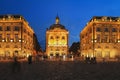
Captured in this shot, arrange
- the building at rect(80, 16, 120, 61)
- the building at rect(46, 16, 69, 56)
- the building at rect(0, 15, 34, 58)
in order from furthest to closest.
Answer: the building at rect(46, 16, 69, 56) < the building at rect(80, 16, 120, 61) < the building at rect(0, 15, 34, 58)

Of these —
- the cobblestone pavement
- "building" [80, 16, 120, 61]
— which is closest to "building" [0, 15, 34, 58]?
"building" [80, 16, 120, 61]

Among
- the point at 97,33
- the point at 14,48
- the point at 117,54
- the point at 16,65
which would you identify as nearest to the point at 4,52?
the point at 14,48

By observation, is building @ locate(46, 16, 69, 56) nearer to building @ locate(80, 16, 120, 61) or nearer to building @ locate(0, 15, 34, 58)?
building @ locate(80, 16, 120, 61)

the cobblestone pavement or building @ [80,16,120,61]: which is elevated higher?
building @ [80,16,120,61]

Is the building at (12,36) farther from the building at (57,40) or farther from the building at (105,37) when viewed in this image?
the building at (57,40)

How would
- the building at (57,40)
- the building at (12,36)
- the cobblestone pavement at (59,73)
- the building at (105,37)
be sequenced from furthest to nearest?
the building at (57,40) < the building at (105,37) < the building at (12,36) < the cobblestone pavement at (59,73)

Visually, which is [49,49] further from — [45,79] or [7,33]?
[45,79]

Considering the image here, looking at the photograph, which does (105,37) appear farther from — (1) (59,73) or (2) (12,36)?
(1) (59,73)

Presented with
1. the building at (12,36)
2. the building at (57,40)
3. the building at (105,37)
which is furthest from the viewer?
the building at (57,40)

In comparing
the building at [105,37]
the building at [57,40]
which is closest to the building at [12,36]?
the building at [105,37]

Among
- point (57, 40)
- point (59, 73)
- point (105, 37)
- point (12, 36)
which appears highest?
point (57, 40)

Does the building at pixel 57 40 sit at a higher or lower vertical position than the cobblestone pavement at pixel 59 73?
higher

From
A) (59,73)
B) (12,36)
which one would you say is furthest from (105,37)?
(59,73)

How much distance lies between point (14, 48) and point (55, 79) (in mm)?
95541
